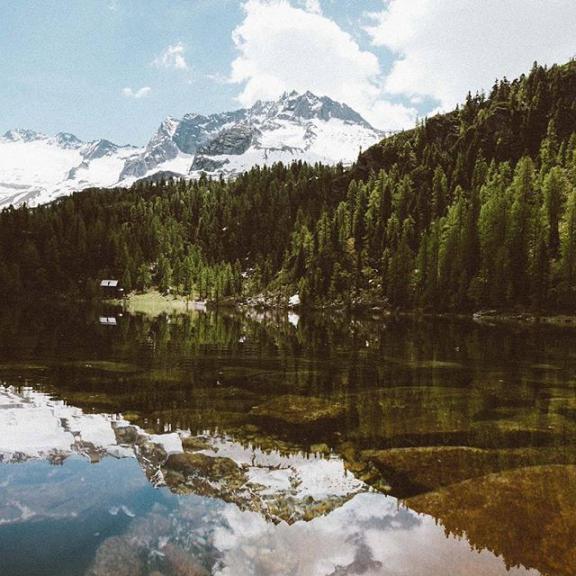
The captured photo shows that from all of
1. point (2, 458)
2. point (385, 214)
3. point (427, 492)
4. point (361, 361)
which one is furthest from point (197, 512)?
point (385, 214)

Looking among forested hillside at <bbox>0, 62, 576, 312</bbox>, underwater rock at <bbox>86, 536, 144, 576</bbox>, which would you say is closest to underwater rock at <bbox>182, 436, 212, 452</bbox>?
underwater rock at <bbox>86, 536, 144, 576</bbox>

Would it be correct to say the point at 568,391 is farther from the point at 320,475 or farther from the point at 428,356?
the point at 320,475

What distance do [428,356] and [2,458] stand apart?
3207 centimetres

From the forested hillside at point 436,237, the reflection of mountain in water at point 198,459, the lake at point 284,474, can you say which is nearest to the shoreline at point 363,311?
the forested hillside at point 436,237

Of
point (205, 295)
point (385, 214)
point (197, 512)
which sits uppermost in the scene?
point (385, 214)

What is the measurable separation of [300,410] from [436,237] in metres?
109

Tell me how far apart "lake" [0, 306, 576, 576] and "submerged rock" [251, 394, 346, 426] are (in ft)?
0.41

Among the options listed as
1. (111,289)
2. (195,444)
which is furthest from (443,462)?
(111,289)

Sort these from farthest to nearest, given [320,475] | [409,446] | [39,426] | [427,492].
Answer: [39,426]
[409,446]
[320,475]
[427,492]

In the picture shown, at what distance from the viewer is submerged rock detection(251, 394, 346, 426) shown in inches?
776

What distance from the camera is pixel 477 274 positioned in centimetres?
10600

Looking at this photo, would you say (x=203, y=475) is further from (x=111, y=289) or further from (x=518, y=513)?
(x=111, y=289)

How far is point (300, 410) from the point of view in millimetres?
21062

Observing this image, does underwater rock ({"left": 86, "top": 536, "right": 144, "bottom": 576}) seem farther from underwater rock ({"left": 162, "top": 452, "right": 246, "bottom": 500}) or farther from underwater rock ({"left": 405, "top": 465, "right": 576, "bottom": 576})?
underwater rock ({"left": 405, "top": 465, "right": 576, "bottom": 576})
